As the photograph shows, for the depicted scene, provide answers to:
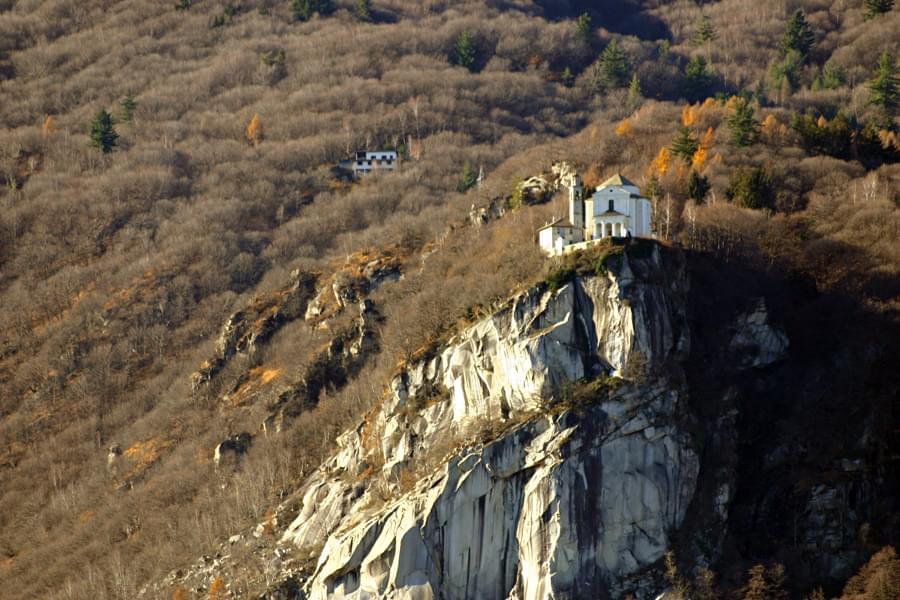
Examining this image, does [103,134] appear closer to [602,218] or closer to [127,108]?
[127,108]

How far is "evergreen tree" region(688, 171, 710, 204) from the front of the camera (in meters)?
94.4

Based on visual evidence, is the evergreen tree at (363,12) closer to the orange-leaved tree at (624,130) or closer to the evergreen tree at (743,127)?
the orange-leaved tree at (624,130)

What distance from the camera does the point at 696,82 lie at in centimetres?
15400

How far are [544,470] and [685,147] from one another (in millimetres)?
36901

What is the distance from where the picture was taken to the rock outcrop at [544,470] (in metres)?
73.2

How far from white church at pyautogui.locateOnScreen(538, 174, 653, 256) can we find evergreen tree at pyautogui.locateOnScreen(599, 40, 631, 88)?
78008 millimetres


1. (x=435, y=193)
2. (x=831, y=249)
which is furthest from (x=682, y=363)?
(x=435, y=193)

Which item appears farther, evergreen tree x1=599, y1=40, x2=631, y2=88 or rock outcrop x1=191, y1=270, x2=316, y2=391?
evergreen tree x1=599, y1=40, x2=631, y2=88

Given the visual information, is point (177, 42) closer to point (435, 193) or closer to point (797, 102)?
point (435, 193)

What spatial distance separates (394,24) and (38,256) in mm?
70964

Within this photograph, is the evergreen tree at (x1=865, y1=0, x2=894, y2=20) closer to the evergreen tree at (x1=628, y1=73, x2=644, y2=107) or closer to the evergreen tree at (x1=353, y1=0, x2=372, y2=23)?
the evergreen tree at (x1=628, y1=73, x2=644, y2=107)

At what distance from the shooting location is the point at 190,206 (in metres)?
132

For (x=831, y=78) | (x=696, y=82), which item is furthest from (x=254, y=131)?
(x=831, y=78)

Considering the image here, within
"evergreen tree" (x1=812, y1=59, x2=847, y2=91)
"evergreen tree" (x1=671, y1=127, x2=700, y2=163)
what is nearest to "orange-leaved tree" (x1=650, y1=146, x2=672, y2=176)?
"evergreen tree" (x1=671, y1=127, x2=700, y2=163)
